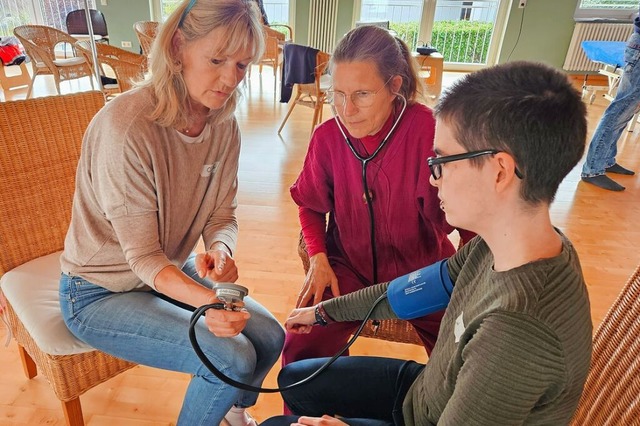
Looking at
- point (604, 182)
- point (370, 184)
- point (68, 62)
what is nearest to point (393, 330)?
point (370, 184)

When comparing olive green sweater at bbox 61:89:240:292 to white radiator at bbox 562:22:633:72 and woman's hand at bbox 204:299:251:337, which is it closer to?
woman's hand at bbox 204:299:251:337

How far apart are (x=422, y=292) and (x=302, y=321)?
31 cm

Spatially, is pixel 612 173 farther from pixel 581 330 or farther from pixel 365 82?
pixel 581 330

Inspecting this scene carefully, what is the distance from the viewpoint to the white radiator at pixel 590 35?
591 cm

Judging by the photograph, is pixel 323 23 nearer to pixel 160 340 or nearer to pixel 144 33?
pixel 144 33

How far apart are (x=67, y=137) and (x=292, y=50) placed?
2449 mm

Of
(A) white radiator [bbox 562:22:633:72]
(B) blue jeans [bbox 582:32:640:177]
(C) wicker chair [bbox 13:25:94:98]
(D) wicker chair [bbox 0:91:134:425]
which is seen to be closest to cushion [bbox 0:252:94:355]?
(D) wicker chair [bbox 0:91:134:425]

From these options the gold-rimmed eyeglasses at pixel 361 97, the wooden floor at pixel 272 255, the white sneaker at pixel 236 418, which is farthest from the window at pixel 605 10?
the white sneaker at pixel 236 418

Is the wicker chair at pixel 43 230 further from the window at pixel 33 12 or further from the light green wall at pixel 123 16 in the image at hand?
the light green wall at pixel 123 16

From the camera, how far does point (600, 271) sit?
2.16 meters

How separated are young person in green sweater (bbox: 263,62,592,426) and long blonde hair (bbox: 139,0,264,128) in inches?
22.5

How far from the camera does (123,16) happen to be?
6852mm

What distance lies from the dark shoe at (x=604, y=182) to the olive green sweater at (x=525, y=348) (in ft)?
9.78

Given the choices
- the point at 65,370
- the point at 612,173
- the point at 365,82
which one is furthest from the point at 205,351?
the point at 612,173
